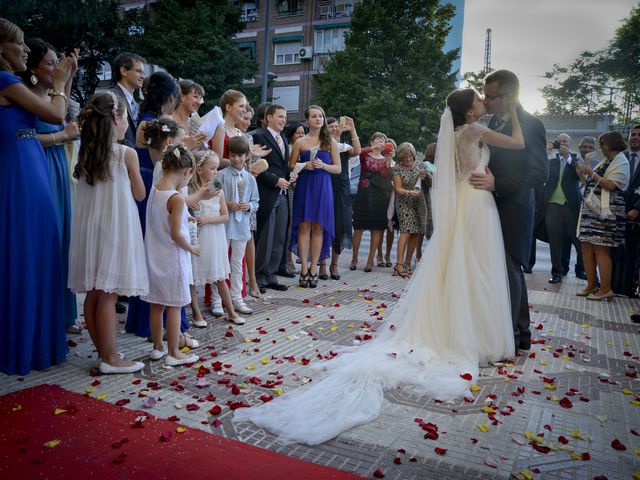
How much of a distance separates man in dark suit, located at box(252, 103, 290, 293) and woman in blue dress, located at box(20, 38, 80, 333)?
2.74 metres

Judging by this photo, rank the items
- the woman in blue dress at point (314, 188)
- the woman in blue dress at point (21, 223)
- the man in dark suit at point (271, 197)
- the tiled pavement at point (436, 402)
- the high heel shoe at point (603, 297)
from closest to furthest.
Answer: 1. the tiled pavement at point (436, 402)
2. the woman in blue dress at point (21, 223)
3. the man in dark suit at point (271, 197)
4. the woman in blue dress at point (314, 188)
5. the high heel shoe at point (603, 297)

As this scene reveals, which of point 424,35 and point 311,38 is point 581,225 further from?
point 311,38

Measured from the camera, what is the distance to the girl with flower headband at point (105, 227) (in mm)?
3732

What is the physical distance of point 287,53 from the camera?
37062 mm

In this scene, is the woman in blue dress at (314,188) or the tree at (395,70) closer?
the woman in blue dress at (314,188)

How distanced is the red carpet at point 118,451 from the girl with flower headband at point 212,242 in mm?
2107

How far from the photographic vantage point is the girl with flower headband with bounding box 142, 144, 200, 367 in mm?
3988

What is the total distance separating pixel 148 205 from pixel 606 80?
132ft

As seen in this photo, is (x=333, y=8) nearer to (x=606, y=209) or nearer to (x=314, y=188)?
(x=314, y=188)

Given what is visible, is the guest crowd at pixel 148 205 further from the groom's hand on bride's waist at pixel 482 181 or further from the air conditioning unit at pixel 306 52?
the air conditioning unit at pixel 306 52

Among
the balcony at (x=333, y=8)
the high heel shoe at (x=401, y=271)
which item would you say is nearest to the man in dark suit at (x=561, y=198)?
the high heel shoe at (x=401, y=271)

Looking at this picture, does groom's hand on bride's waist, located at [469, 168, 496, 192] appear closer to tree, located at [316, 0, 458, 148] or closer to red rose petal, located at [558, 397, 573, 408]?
red rose petal, located at [558, 397, 573, 408]

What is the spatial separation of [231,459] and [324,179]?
5.17m

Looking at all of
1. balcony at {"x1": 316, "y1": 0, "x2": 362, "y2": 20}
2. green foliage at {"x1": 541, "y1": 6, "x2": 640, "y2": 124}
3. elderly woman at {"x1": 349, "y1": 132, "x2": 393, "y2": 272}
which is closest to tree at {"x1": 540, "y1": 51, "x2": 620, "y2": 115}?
green foliage at {"x1": 541, "y1": 6, "x2": 640, "y2": 124}
